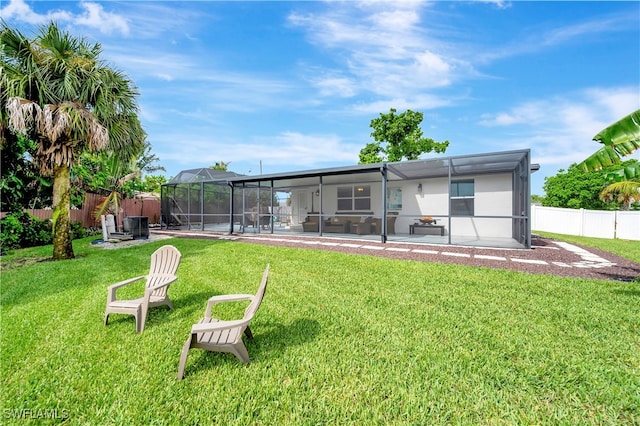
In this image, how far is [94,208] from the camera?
1551cm

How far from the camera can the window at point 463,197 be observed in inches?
504

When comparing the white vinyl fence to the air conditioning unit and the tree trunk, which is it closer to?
the air conditioning unit

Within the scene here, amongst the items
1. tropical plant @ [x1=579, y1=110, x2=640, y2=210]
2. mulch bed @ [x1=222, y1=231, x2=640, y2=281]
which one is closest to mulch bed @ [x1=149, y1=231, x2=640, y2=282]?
mulch bed @ [x1=222, y1=231, x2=640, y2=281]

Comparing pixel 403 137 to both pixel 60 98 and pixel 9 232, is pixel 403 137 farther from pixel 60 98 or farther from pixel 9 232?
pixel 9 232

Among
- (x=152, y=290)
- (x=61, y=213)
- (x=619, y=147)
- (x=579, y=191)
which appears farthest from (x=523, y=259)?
(x=579, y=191)

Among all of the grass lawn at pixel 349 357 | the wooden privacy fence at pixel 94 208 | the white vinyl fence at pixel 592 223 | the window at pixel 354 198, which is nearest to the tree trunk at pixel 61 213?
the grass lawn at pixel 349 357

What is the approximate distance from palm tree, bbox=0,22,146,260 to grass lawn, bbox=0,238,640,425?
4013mm

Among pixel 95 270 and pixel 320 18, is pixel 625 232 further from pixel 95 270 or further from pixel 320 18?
pixel 95 270

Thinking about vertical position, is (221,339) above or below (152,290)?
below

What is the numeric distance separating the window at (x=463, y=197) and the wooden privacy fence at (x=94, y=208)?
17661 millimetres

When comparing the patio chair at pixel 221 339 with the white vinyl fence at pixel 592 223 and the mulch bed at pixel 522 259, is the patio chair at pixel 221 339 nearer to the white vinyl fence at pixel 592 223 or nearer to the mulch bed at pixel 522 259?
the mulch bed at pixel 522 259

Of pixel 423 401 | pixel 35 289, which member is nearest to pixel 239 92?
pixel 35 289

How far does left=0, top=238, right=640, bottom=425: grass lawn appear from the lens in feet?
6.92

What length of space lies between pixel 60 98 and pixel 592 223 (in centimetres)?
2359
